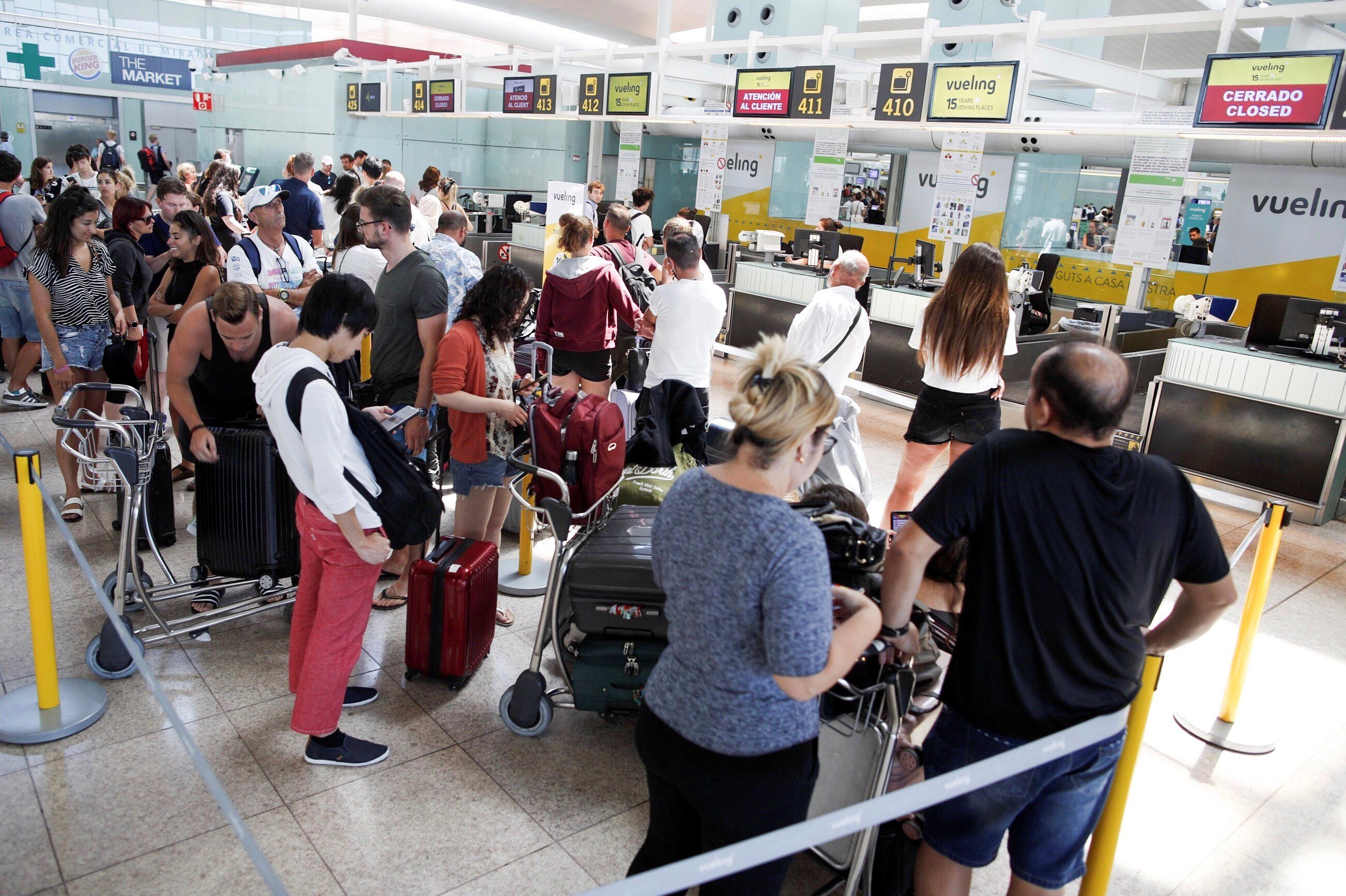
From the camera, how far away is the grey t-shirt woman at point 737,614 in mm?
1470

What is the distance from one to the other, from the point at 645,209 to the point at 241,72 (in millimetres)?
11973

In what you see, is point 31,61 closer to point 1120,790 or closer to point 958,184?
point 958,184

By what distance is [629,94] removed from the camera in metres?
9.95

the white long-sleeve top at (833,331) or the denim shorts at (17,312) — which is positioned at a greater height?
the white long-sleeve top at (833,331)

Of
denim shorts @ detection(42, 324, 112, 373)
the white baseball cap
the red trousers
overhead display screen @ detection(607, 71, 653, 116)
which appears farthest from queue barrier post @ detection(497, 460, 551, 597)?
overhead display screen @ detection(607, 71, 653, 116)

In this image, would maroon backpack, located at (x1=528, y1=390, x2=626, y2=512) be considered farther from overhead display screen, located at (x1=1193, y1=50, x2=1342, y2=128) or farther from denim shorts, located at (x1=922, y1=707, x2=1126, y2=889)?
overhead display screen, located at (x1=1193, y1=50, x2=1342, y2=128)

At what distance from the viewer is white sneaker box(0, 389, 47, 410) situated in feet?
20.5

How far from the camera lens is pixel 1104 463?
1.73 m

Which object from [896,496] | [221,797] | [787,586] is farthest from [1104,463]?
[896,496]

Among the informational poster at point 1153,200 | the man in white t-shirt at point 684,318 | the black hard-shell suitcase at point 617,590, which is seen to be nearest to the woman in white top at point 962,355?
the man in white t-shirt at point 684,318

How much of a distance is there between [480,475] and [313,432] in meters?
1.39

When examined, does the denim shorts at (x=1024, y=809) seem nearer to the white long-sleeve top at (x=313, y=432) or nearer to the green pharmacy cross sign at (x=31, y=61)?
the white long-sleeve top at (x=313, y=432)

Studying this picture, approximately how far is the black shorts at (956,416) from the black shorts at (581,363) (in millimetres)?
1846

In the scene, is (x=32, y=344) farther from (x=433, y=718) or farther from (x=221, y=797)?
(x=221, y=797)
